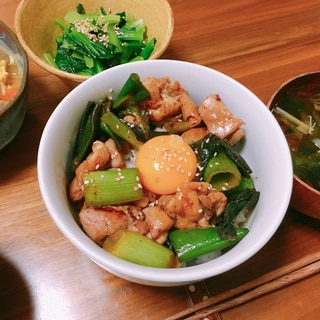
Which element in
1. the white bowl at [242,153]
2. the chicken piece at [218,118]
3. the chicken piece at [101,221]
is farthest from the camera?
the chicken piece at [218,118]

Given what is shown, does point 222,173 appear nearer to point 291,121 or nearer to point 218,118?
point 218,118

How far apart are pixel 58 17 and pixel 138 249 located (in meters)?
1.26

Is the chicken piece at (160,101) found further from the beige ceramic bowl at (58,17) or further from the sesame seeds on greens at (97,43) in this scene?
the sesame seeds on greens at (97,43)

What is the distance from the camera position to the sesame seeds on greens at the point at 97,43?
73.8 inches

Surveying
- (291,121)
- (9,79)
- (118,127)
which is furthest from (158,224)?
(9,79)

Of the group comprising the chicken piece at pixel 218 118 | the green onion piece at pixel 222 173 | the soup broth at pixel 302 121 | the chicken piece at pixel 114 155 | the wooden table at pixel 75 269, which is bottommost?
the wooden table at pixel 75 269

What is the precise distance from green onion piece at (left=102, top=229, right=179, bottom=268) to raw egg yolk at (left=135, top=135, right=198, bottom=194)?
0.67 ft

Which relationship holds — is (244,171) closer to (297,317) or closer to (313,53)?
(297,317)

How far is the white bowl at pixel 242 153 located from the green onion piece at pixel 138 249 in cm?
5

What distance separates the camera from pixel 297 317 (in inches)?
55.2

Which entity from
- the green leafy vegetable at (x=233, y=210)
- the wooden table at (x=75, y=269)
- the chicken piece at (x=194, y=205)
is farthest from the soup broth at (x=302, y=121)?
the chicken piece at (x=194, y=205)

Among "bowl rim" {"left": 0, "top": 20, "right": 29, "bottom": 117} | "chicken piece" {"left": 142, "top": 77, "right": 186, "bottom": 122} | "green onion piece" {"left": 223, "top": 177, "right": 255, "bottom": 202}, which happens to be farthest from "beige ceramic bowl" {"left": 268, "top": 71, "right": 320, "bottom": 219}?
"bowl rim" {"left": 0, "top": 20, "right": 29, "bottom": 117}

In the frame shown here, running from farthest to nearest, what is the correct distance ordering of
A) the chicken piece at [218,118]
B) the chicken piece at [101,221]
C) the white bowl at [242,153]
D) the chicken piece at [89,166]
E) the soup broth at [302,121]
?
the soup broth at [302,121]
the chicken piece at [218,118]
the chicken piece at [89,166]
the chicken piece at [101,221]
the white bowl at [242,153]

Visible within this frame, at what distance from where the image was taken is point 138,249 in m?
1.19
